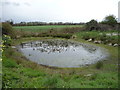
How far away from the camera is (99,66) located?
26.3 ft

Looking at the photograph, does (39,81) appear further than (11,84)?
Yes

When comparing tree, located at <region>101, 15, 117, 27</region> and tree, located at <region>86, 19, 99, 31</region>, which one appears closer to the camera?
tree, located at <region>86, 19, 99, 31</region>

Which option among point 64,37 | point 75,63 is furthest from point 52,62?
point 64,37

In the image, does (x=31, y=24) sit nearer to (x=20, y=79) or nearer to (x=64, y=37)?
(x=64, y=37)

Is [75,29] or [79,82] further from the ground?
[75,29]

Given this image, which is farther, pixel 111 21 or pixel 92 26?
pixel 111 21

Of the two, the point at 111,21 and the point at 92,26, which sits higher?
the point at 111,21

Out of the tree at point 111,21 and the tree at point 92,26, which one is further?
the tree at point 111,21

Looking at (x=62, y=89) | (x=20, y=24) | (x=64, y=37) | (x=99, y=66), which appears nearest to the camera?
(x=62, y=89)

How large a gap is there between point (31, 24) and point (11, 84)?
98.5 feet

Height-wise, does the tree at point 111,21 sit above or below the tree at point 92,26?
above

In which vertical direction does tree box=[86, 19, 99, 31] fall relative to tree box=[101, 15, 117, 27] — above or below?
below

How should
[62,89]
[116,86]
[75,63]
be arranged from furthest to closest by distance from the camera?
1. [75,63]
2. [116,86]
3. [62,89]

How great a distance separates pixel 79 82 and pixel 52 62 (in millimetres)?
3857
